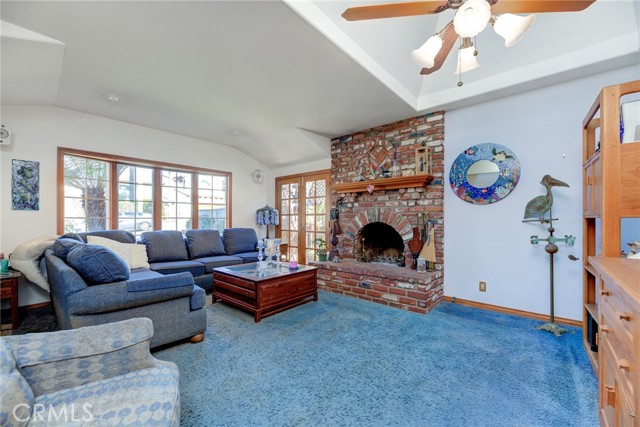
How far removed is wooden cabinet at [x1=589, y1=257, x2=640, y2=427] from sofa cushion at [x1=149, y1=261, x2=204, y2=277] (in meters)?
3.91

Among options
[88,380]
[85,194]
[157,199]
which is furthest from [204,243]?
[88,380]

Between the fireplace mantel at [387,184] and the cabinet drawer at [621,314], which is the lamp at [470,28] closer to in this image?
the cabinet drawer at [621,314]

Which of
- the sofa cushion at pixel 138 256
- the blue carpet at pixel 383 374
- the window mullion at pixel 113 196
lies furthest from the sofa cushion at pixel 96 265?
the window mullion at pixel 113 196

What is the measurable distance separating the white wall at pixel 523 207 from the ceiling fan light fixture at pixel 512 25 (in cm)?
172

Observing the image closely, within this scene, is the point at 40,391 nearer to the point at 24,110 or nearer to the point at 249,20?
the point at 249,20

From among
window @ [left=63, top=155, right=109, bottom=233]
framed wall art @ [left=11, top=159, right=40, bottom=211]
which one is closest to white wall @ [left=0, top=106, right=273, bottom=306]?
framed wall art @ [left=11, top=159, right=40, bottom=211]

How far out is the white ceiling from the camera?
194 centimetres

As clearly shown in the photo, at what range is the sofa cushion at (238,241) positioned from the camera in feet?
15.4

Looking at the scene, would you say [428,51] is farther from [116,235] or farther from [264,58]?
[116,235]

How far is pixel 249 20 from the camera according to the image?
195cm

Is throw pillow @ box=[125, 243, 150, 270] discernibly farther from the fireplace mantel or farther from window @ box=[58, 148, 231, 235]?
the fireplace mantel

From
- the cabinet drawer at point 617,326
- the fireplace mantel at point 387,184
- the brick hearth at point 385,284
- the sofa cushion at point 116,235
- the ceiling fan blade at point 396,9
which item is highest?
the ceiling fan blade at point 396,9

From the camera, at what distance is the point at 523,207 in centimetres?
291

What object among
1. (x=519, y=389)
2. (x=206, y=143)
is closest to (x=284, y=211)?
(x=206, y=143)
